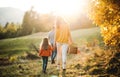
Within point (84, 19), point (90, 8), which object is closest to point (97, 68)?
point (90, 8)

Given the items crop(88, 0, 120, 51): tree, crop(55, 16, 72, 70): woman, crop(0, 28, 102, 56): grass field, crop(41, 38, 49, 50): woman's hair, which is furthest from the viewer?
crop(0, 28, 102, 56): grass field

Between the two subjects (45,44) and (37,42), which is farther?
(37,42)

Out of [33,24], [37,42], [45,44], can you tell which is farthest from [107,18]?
[33,24]

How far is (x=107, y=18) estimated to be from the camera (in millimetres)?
15508

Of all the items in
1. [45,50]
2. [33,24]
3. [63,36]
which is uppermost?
[33,24]

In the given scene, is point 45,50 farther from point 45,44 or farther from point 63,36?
point 63,36

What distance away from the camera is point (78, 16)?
65.9 metres

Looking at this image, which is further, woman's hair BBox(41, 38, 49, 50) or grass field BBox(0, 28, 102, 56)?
grass field BBox(0, 28, 102, 56)

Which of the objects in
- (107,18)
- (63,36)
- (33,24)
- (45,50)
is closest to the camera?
(63,36)

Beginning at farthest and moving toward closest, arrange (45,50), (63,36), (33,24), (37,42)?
(33,24)
(37,42)
(45,50)
(63,36)

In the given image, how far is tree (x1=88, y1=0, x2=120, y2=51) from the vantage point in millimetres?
15094

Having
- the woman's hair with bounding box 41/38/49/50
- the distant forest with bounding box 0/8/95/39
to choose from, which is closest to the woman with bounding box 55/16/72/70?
the woman's hair with bounding box 41/38/49/50

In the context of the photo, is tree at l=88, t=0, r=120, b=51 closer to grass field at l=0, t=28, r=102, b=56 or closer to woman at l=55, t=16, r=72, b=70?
woman at l=55, t=16, r=72, b=70

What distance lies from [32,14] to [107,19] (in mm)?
103014
